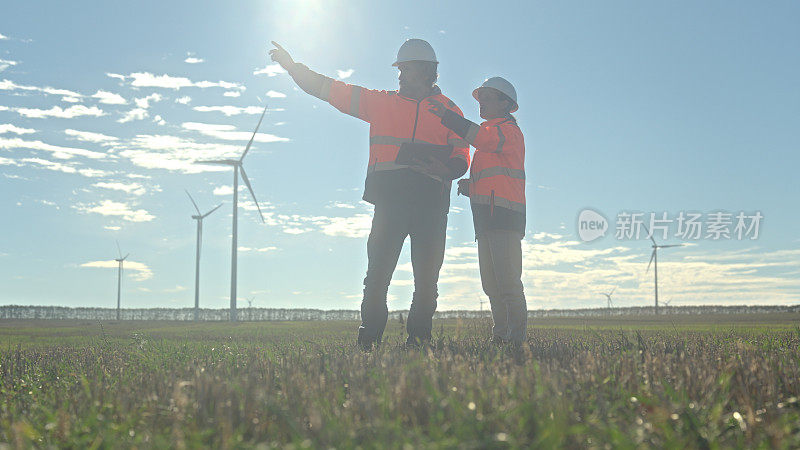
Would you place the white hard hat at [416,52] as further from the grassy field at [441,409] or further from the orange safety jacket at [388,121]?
the grassy field at [441,409]

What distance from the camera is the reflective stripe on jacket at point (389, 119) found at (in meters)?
6.82

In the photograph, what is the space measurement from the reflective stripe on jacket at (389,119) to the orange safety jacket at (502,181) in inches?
12.3

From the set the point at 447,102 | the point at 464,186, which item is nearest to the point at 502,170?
the point at 464,186

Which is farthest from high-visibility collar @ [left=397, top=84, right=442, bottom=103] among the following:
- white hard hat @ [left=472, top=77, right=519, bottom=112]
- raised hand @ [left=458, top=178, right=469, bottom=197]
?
raised hand @ [left=458, top=178, right=469, bottom=197]

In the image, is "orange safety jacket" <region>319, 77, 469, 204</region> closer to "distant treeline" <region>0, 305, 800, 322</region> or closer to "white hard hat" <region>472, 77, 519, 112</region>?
"white hard hat" <region>472, 77, 519, 112</region>

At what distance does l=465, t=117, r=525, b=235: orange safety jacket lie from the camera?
23.2 ft

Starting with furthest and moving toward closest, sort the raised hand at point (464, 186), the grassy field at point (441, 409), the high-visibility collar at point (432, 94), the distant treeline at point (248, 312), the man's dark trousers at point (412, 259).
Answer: the distant treeline at point (248, 312), the raised hand at point (464, 186), the high-visibility collar at point (432, 94), the man's dark trousers at point (412, 259), the grassy field at point (441, 409)

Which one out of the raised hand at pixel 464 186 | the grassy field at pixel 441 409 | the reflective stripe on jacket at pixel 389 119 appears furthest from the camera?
the raised hand at pixel 464 186

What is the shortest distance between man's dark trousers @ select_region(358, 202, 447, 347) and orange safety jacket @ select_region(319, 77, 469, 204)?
12.6 inches

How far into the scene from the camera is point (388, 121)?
6879mm

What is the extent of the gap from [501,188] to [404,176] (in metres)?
1.11

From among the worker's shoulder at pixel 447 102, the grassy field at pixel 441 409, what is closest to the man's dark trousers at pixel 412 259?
the worker's shoulder at pixel 447 102

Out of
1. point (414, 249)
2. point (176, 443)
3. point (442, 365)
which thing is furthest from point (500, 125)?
point (176, 443)

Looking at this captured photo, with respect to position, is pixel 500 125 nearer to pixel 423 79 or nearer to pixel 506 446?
pixel 423 79
